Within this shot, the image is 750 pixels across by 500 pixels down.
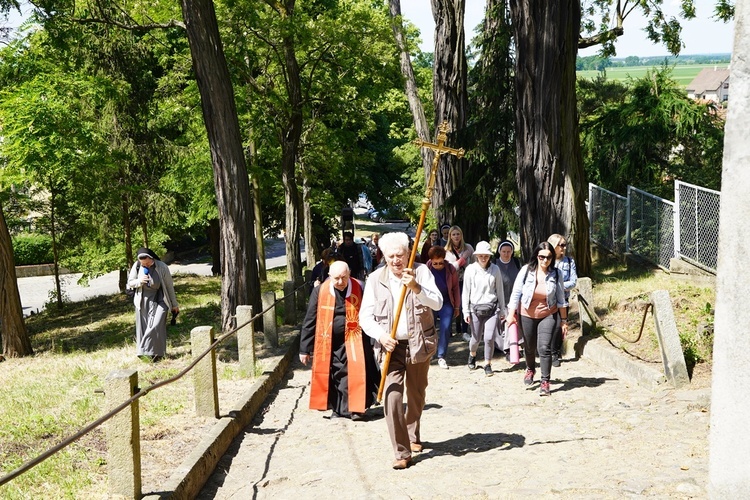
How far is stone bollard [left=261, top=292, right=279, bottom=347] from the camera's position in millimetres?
12953

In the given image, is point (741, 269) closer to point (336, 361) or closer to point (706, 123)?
point (336, 361)

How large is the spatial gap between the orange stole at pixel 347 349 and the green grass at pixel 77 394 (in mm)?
1467

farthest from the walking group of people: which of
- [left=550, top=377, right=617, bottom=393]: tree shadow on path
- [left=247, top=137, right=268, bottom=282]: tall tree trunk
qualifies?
[left=247, top=137, right=268, bottom=282]: tall tree trunk

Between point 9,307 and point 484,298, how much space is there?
897 centimetres

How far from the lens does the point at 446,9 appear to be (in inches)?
805

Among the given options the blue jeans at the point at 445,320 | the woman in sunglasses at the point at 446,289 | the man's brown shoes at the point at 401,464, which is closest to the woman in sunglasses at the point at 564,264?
the woman in sunglasses at the point at 446,289

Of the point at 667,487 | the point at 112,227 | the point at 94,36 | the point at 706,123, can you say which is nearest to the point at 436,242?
the point at 706,123

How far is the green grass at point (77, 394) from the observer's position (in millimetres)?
7043

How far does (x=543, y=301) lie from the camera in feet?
33.1

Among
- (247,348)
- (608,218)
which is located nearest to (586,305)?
(247,348)

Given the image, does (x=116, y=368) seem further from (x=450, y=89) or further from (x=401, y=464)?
(x=450, y=89)

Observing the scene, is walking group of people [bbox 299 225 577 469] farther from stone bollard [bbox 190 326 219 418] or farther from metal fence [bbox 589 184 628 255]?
metal fence [bbox 589 184 628 255]

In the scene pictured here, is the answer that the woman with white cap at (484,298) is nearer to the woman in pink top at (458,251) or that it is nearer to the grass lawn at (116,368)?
the grass lawn at (116,368)

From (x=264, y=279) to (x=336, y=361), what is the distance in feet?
66.2
